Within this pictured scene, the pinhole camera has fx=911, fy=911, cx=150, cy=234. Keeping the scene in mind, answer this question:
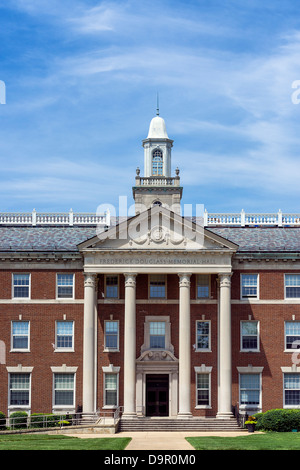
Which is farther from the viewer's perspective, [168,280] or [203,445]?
[168,280]

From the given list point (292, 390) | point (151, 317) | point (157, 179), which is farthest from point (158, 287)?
point (157, 179)

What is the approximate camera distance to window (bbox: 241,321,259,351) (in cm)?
6400

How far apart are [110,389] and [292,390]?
12663 millimetres

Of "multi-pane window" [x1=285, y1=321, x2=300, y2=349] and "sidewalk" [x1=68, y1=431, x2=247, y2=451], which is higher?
"multi-pane window" [x1=285, y1=321, x2=300, y2=349]

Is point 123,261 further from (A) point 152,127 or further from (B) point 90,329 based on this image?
(A) point 152,127

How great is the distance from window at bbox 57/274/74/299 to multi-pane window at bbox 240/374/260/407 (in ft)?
43.9

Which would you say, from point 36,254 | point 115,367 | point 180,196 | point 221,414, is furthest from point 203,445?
point 180,196

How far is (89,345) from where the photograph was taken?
201 feet

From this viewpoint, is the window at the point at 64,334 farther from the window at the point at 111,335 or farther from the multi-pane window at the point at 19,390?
the multi-pane window at the point at 19,390

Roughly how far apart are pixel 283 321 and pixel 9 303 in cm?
1934

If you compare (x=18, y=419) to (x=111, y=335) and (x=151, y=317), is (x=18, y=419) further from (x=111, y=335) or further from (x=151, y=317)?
(x=151, y=317)

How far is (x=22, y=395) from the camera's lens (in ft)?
208

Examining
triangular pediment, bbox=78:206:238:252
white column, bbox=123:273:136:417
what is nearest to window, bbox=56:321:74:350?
white column, bbox=123:273:136:417

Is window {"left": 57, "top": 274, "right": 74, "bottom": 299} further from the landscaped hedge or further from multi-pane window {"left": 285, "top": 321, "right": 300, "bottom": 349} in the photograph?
the landscaped hedge
